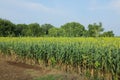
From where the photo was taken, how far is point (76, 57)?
1251 centimetres

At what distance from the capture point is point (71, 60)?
12625 mm

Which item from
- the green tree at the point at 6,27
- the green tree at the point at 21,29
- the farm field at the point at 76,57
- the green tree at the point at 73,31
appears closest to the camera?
the farm field at the point at 76,57

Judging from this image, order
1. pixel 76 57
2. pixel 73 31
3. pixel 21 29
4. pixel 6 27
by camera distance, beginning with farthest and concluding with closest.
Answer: pixel 21 29 < pixel 6 27 < pixel 73 31 < pixel 76 57

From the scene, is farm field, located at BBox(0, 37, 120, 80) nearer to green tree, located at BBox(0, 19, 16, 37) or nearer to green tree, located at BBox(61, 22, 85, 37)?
green tree, located at BBox(61, 22, 85, 37)

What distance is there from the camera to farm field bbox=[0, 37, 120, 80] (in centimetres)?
1059

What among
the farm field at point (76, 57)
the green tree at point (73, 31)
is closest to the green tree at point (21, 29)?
the green tree at point (73, 31)

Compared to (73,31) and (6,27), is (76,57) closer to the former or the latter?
(73,31)

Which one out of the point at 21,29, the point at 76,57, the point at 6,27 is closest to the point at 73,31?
the point at 6,27

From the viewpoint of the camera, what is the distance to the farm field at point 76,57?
10594 millimetres

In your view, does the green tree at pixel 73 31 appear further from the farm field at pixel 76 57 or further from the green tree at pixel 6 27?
the farm field at pixel 76 57

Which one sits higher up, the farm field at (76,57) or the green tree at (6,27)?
the green tree at (6,27)

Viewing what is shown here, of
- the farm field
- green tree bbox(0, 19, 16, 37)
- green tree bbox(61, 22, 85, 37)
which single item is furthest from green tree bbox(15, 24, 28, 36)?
the farm field

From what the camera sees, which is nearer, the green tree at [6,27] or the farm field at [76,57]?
the farm field at [76,57]

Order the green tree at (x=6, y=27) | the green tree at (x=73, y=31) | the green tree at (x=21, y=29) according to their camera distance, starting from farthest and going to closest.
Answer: the green tree at (x=21, y=29) → the green tree at (x=6, y=27) → the green tree at (x=73, y=31)
